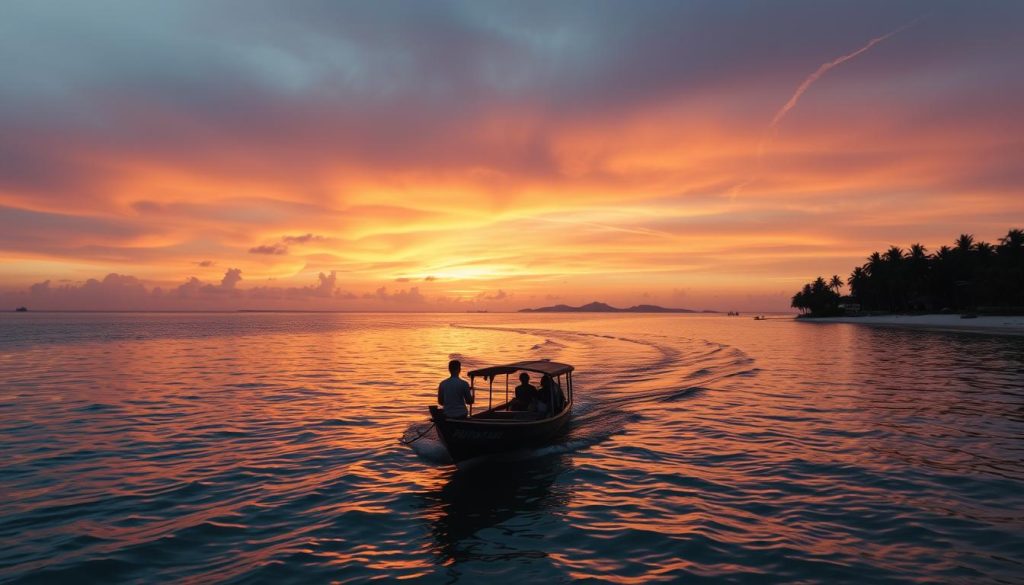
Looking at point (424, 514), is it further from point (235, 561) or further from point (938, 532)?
point (938, 532)

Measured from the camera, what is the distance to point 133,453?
18.7m

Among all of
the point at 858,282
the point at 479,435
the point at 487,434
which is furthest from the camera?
the point at 858,282

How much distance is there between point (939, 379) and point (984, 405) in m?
11.0

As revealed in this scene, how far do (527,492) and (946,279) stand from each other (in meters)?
155

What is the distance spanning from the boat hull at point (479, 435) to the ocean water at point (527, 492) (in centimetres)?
70

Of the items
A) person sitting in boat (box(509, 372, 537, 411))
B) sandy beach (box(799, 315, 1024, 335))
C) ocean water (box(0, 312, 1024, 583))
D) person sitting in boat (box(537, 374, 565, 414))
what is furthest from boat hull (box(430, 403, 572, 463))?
sandy beach (box(799, 315, 1024, 335))

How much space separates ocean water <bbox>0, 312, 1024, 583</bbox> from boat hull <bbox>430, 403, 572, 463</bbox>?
70 centimetres

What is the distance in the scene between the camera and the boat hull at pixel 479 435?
51.6 feet

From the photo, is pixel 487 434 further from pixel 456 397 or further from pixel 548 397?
pixel 548 397

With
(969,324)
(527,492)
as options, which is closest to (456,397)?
(527,492)

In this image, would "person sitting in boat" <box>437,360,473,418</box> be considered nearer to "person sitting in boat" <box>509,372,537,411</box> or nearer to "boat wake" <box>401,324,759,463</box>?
"boat wake" <box>401,324,759,463</box>

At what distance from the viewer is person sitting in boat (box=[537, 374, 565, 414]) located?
65.5ft

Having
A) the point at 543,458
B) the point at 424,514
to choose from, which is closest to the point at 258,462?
the point at 424,514

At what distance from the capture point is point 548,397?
68.1ft
